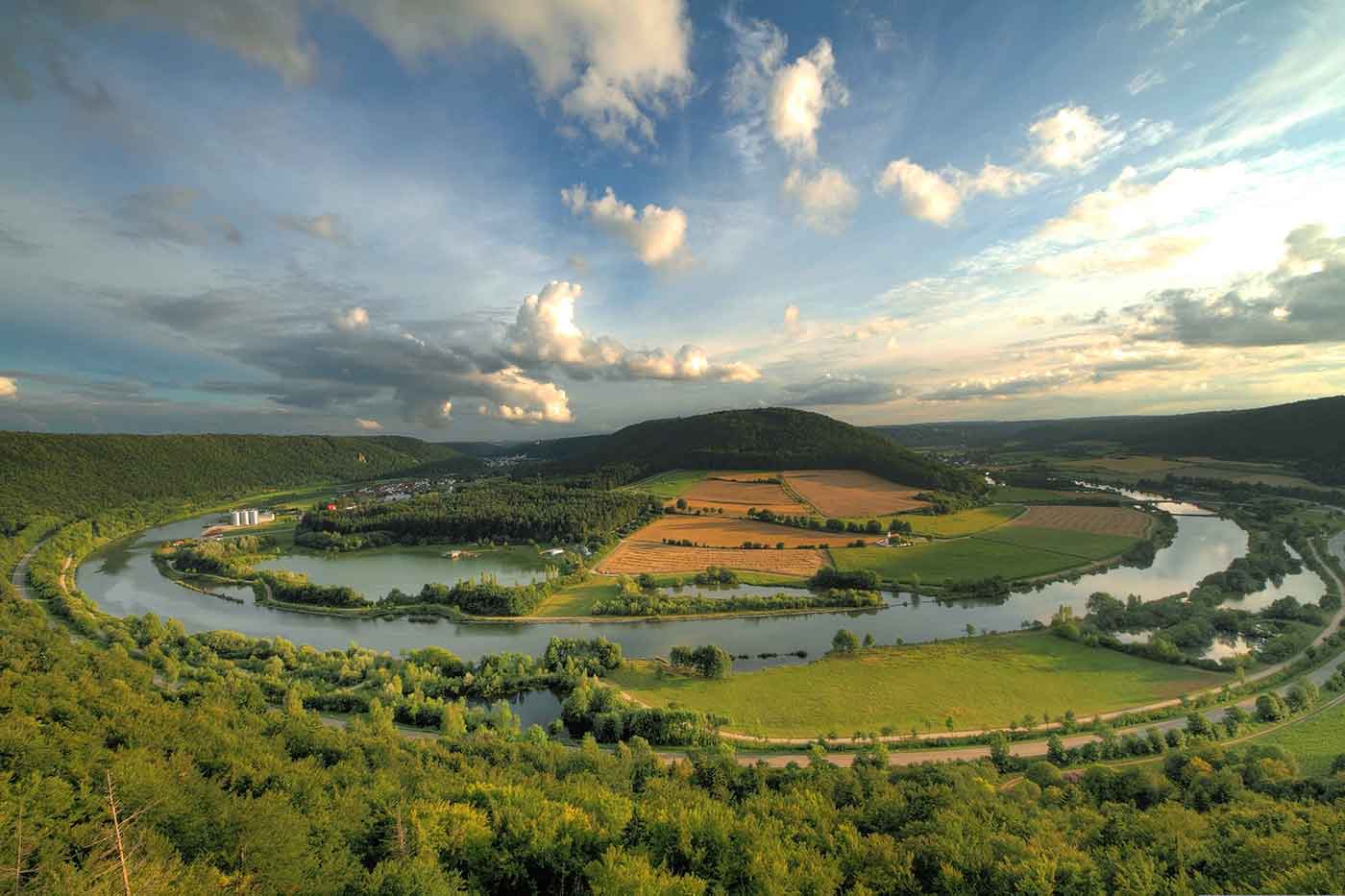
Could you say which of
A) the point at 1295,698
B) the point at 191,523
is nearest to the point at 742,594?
the point at 1295,698

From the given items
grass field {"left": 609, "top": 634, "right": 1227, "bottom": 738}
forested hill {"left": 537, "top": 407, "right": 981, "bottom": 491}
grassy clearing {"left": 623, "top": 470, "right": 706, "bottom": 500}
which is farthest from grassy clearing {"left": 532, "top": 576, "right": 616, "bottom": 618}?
forested hill {"left": 537, "top": 407, "right": 981, "bottom": 491}

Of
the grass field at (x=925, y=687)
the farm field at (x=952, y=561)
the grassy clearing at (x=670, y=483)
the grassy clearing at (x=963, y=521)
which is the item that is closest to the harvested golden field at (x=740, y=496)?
the grassy clearing at (x=670, y=483)

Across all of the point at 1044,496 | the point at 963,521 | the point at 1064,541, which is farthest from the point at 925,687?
the point at 1044,496

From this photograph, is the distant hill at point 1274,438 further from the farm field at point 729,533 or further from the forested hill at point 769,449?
the farm field at point 729,533

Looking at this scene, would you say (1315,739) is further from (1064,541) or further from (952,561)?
(1064,541)

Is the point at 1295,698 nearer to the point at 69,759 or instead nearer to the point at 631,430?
the point at 69,759
